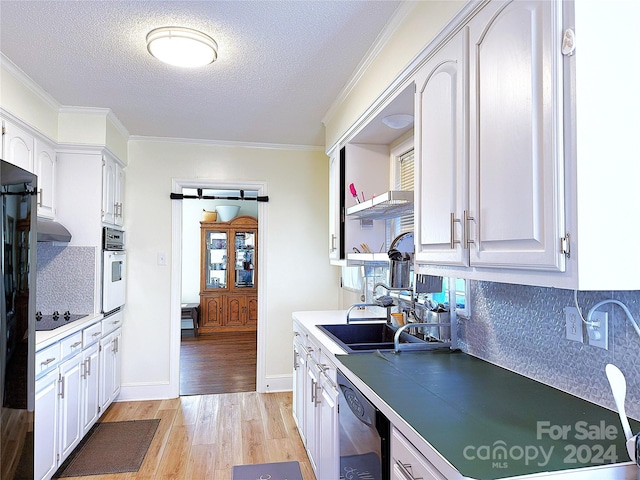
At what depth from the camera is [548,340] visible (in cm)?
147

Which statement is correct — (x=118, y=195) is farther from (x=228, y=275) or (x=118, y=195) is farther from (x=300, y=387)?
(x=228, y=275)

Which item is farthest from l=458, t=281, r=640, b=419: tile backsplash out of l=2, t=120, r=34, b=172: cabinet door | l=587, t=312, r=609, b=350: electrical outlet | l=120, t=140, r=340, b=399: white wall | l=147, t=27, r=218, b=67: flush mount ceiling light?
→ l=2, t=120, r=34, b=172: cabinet door

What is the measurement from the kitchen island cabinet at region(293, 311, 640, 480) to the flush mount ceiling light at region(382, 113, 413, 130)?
1349 millimetres

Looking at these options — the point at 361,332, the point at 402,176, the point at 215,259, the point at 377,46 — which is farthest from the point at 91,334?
the point at 215,259

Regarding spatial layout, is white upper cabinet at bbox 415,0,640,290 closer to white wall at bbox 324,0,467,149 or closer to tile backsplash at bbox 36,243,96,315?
white wall at bbox 324,0,467,149

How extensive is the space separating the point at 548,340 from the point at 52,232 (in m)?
2.95

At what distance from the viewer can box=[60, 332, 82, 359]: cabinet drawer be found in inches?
100

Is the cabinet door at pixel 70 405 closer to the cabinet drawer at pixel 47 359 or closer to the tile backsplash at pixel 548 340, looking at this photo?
the cabinet drawer at pixel 47 359

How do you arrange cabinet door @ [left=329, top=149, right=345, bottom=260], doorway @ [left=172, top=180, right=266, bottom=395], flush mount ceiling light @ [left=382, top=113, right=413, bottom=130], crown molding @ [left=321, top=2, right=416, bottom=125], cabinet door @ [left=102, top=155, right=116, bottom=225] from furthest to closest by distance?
doorway @ [left=172, top=180, right=266, bottom=395], cabinet door @ [left=102, top=155, right=116, bottom=225], cabinet door @ [left=329, top=149, right=345, bottom=260], flush mount ceiling light @ [left=382, top=113, right=413, bottom=130], crown molding @ [left=321, top=2, right=416, bottom=125]

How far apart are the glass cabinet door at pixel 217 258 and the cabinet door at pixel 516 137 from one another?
6041mm

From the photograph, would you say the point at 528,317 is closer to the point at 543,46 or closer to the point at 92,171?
the point at 543,46

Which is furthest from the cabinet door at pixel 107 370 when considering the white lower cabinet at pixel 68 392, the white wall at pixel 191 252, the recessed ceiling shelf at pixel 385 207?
the white wall at pixel 191 252

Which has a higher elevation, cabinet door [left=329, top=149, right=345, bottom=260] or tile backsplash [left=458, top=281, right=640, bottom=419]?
cabinet door [left=329, top=149, right=345, bottom=260]

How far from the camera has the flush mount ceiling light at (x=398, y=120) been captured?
2373 mm
